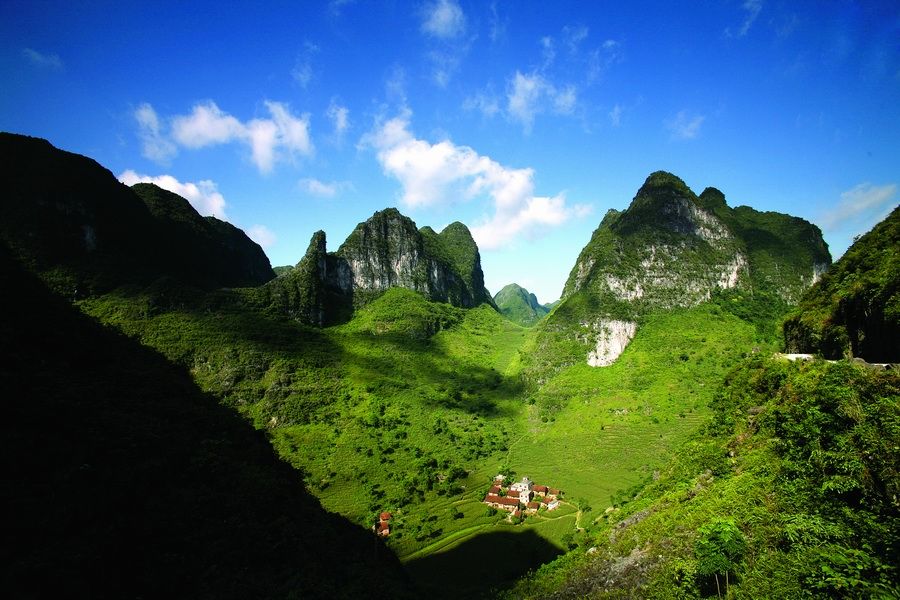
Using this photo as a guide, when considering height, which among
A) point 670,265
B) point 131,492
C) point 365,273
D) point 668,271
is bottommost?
point 131,492

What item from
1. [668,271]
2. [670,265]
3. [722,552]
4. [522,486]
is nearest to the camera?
[722,552]

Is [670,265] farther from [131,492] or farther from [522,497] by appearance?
[131,492]

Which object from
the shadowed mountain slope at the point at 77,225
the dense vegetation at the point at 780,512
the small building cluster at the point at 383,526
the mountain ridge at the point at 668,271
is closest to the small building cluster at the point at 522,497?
the small building cluster at the point at 383,526

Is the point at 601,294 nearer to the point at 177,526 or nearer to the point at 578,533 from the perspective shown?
the point at 578,533

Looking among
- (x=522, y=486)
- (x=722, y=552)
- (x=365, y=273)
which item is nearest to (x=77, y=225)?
(x=365, y=273)

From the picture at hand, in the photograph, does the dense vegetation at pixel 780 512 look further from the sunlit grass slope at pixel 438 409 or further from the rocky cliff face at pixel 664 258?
the rocky cliff face at pixel 664 258

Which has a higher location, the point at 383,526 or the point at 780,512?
the point at 780,512
